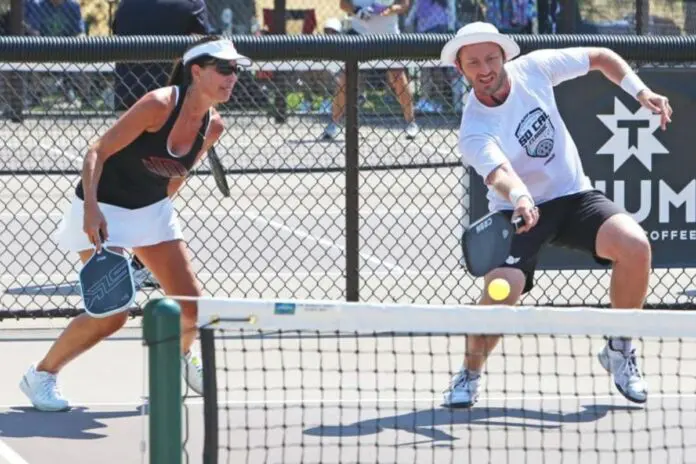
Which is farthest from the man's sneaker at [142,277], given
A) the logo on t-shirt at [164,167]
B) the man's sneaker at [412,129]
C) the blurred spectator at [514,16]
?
the blurred spectator at [514,16]

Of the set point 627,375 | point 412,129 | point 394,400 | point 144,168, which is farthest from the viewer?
point 412,129

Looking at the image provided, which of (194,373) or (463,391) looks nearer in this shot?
(463,391)

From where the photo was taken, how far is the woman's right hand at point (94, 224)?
20.8 ft

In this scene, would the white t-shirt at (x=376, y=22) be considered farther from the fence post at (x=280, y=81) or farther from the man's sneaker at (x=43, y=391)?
the man's sneaker at (x=43, y=391)

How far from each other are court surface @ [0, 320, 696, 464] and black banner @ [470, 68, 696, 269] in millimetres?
862

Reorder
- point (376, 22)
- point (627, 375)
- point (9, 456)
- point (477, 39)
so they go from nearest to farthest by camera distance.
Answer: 1. point (9, 456)
2. point (477, 39)
3. point (627, 375)
4. point (376, 22)

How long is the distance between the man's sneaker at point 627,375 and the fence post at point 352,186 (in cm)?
202

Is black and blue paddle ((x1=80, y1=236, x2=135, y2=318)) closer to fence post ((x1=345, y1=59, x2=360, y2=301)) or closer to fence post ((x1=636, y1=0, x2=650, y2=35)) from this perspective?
fence post ((x1=345, y1=59, x2=360, y2=301))

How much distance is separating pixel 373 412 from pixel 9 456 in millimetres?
1486

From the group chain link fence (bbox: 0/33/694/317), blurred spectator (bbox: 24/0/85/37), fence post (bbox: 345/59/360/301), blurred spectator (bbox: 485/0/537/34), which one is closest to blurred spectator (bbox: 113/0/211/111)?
chain link fence (bbox: 0/33/694/317)

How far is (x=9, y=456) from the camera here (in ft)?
19.8

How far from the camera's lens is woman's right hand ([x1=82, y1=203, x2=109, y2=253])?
6.35 m

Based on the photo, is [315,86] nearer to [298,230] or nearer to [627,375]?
[298,230]

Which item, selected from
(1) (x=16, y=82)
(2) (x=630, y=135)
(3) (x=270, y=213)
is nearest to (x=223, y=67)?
(2) (x=630, y=135)
